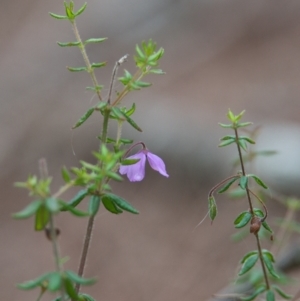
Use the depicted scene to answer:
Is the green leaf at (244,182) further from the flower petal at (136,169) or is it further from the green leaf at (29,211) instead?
the green leaf at (29,211)

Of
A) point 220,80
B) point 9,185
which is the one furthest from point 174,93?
point 9,185

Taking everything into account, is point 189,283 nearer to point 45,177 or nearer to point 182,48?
point 45,177

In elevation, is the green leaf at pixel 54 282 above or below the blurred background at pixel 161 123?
below

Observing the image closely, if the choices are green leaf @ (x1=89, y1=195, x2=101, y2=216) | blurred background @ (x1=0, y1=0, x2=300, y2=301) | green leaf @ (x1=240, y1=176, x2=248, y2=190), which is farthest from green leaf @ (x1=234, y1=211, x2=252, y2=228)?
blurred background @ (x1=0, y1=0, x2=300, y2=301)

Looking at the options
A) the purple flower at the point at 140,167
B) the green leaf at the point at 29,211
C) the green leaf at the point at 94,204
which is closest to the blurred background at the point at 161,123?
the purple flower at the point at 140,167

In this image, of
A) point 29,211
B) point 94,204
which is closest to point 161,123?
point 94,204
